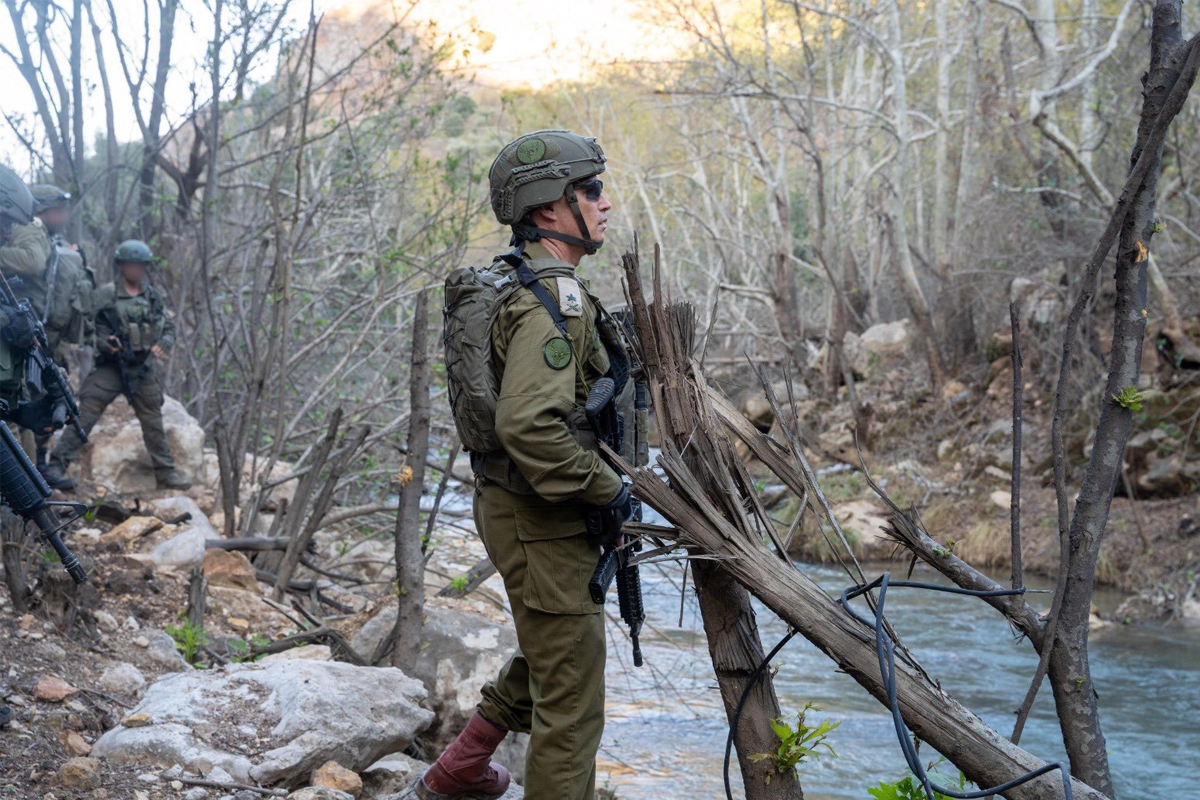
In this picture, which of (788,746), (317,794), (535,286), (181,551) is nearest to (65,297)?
(181,551)

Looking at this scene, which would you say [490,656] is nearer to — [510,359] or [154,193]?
[510,359]

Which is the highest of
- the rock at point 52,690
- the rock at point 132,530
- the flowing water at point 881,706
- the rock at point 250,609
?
the rock at point 52,690

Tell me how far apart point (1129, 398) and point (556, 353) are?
1.37 m

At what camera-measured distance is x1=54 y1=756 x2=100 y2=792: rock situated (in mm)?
3156

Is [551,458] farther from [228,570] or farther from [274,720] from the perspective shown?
[228,570]

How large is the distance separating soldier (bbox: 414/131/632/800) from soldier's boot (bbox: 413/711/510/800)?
0.26 meters

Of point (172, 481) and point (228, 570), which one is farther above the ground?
point (172, 481)

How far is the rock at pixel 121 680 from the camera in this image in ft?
13.8

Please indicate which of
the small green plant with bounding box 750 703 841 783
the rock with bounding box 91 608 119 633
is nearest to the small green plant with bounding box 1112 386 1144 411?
the small green plant with bounding box 750 703 841 783

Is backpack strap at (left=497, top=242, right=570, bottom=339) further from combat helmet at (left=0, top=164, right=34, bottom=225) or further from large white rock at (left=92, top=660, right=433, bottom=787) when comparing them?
combat helmet at (left=0, top=164, right=34, bottom=225)

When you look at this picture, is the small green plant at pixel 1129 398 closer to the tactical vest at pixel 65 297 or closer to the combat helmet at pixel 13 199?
the combat helmet at pixel 13 199

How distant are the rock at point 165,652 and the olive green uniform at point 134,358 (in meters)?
3.35

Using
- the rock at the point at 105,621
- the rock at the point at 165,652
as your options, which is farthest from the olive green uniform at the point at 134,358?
the rock at the point at 165,652

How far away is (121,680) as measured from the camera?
4.25 meters
